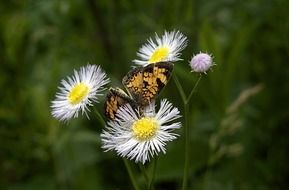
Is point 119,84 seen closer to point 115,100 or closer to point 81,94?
point 81,94

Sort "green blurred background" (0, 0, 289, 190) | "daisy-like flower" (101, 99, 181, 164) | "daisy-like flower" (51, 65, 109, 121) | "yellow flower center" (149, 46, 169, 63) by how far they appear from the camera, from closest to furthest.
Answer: "daisy-like flower" (101, 99, 181, 164) < "daisy-like flower" (51, 65, 109, 121) < "yellow flower center" (149, 46, 169, 63) < "green blurred background" (0, 0, 289, 190)

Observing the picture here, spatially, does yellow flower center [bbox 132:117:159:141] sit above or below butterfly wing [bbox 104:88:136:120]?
below

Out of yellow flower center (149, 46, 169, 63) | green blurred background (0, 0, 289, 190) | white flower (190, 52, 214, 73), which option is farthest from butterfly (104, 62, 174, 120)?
Result: green blurred background (0, 0, 289, 190)

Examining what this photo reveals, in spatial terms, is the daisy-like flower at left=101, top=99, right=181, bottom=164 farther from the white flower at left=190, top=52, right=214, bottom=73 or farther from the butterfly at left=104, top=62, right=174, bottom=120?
the white flower at left=190, top=52, right=214, bottom=73

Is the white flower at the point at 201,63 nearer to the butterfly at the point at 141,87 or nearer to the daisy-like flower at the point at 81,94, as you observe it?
the butterfly at the point at 141,87

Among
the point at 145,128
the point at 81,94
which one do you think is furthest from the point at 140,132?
the point at 81,94

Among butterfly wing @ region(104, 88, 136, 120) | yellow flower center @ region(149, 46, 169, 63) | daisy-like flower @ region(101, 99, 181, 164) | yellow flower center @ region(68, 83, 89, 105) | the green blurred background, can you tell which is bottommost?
daisy-like flower @ region(101, 99, 181, 164)
